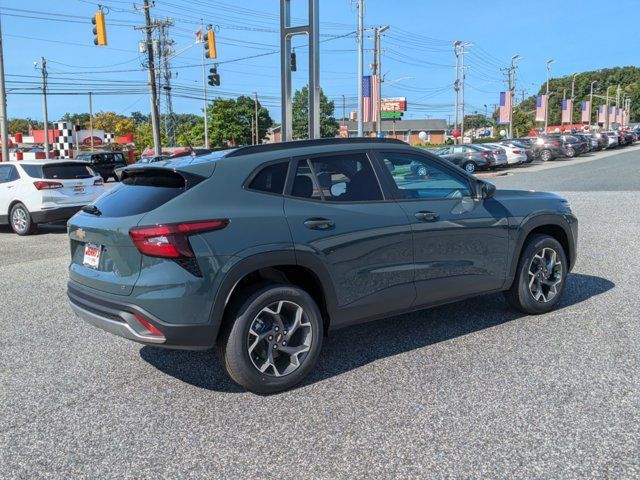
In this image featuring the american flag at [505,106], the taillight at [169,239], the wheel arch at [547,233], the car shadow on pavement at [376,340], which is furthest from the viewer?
the american flag at [505,106]

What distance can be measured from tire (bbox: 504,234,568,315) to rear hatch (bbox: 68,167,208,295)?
3055 millimetres

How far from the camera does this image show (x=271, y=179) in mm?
3994

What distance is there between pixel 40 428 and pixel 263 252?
166 centimetres

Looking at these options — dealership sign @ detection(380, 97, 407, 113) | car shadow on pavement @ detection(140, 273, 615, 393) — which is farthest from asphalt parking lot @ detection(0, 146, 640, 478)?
dealership sign @ detection(380, 97, 407, 113)

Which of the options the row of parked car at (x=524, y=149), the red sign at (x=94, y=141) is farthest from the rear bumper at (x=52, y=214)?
the red sign at (x=94, y=141)

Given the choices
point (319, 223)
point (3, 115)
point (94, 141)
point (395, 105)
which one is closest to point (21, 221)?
point (319, 223)

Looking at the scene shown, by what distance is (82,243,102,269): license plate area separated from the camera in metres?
3.97

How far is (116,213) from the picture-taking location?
3945mm

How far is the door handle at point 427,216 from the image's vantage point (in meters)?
4.49

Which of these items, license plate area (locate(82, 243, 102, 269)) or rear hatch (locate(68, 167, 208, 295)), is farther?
license plate area (locate(82, 243, 102, 269))

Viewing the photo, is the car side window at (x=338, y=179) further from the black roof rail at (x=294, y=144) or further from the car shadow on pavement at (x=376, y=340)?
the car shadow on pavement at (x=376, y=340)

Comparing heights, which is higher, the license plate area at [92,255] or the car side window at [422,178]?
the car side window at [422,178]

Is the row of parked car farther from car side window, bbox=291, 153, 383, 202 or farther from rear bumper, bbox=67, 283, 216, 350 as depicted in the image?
rear bumper, bbox=67, 283, 216, 350

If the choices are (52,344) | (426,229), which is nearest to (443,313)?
(426,229)
